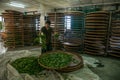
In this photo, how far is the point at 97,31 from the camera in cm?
514

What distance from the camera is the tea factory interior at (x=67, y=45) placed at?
2.88m

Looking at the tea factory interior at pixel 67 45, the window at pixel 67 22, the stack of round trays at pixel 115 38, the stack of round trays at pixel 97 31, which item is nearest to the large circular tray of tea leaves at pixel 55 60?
the tea factory interior at pixel 67 45

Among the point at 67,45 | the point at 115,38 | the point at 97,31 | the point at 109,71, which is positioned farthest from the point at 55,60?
the point at 115,38

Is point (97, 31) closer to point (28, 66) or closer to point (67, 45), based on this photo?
point (67, 45)

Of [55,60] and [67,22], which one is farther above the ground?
[67,22]

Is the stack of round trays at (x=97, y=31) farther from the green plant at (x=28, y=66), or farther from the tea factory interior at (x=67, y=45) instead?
the green plant at (x=28, y=66)

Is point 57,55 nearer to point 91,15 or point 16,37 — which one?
point 91,15

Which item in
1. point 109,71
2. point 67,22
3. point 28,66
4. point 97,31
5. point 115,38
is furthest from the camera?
point 67,22

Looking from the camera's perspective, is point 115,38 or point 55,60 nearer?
point 55,60

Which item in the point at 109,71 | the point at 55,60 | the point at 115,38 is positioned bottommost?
the point at 109,71

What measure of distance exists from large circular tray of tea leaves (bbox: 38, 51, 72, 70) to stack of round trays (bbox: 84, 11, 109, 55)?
7.76ft

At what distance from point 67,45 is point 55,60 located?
277cm

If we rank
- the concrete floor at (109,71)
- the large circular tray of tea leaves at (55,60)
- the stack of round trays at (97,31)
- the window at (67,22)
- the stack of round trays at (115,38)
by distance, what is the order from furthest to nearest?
the window at (67,22) → the stack of round trays at (97,31) → the stack of round trays at (115,38) → the concrete floor at (109,71) → the large circular tray of tea leaves at (55,60)

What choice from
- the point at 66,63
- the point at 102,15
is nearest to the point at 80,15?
the point at 102,15
